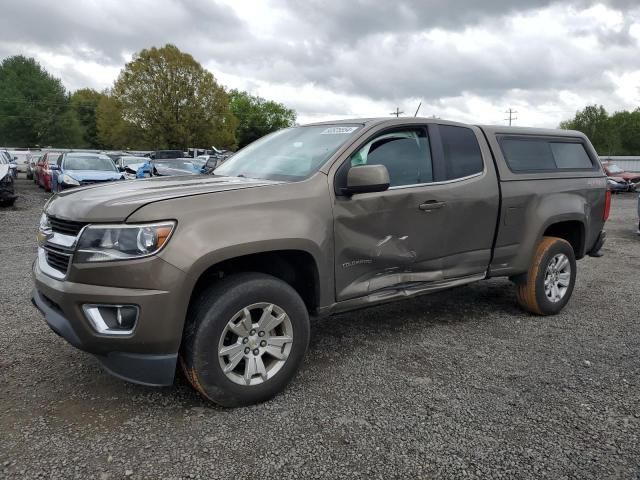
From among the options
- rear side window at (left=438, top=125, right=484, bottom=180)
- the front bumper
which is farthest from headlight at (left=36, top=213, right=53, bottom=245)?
rear side window at (left=438, top=125, right=484, bottom=180)

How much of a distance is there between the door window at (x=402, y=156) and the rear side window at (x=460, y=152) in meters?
0.20

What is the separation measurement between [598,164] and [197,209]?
4.54m

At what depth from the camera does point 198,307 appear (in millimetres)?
2938

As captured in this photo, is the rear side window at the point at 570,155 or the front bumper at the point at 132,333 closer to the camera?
the front bumper at the point at 132,333

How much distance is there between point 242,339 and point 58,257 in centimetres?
118

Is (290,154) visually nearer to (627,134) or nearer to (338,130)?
(338,130)

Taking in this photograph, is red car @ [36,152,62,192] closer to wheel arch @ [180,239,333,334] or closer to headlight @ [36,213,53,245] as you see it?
headlight @ [36,213,53,245]

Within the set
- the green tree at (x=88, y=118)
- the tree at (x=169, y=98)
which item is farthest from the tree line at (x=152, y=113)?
the green tree at (x=88, y=118)

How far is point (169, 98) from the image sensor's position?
49.0m

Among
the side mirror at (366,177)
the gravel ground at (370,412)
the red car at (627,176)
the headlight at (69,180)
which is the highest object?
the red car at (627,176)

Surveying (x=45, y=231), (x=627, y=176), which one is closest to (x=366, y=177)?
(x=45, y=231)

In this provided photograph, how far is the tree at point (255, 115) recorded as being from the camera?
8850 centimetres

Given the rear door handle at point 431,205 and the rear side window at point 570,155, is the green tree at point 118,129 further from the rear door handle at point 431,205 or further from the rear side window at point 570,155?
the rear door handle at point 431,205

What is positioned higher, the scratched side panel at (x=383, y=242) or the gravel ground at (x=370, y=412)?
the scratched side panel at (x=383, y=242)
